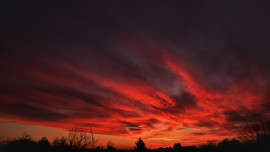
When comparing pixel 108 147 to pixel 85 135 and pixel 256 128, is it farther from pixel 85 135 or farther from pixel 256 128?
pixel 256 128

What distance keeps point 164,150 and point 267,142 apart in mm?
41530

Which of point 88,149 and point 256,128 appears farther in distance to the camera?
point 88,149

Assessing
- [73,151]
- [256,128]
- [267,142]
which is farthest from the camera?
[73,151]

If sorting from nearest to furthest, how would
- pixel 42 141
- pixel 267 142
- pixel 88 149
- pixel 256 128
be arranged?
pixel 267 142
pixel 256 128
pixel 42 141
pixel 88 149

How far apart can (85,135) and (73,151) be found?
37.6ft

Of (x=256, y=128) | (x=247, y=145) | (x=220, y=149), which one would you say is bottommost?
(x=220, y=149)

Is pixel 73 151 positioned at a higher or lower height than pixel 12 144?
lower

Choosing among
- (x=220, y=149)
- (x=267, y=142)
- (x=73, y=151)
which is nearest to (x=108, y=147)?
(x=73, y=151)

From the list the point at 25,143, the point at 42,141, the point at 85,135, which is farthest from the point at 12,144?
the point at 85,135

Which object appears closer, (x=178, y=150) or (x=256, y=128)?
(x=256, y=128)

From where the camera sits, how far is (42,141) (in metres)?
71.7

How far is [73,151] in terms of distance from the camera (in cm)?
7681

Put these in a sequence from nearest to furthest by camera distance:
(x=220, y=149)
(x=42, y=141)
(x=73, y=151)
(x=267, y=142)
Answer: (x=267, y=142) → (x=42, y=141) → (x=73, y=151) → (x=220, y=149)

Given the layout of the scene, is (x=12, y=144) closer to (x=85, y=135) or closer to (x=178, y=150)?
(x=85, y=135)
